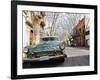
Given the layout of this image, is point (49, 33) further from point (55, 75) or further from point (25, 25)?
point (55, 75)

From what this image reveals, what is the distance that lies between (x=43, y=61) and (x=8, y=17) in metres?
0.51

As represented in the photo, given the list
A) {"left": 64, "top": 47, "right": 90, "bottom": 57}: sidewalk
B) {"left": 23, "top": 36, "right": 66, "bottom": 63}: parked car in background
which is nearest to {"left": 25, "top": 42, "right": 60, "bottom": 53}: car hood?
{"left": 23, "top": 36, "right": 66, "bottom": 63}: parked car in background

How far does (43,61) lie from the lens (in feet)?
6.17

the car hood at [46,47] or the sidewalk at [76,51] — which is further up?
the car hood at [46,47]

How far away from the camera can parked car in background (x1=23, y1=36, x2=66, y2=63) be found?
6.06ft

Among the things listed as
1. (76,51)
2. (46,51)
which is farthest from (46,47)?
(76,51)

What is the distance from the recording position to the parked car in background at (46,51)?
1.85 metres

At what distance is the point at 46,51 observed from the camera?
1890mm

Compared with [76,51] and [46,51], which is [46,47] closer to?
[46,51]

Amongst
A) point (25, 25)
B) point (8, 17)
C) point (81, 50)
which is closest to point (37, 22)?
point (25, 25)

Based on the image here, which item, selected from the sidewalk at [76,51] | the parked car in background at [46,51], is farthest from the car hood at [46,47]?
the sidewalk at [76,51]

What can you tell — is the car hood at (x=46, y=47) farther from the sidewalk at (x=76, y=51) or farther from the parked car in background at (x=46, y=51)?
the sidewalk at (x=76, y=51)

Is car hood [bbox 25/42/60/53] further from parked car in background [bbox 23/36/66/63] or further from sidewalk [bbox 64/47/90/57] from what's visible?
sidewalk [bbox 64/47/90/57]

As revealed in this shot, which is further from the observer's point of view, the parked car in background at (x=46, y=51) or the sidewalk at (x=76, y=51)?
the sidewalk at (x=76, y=51)
